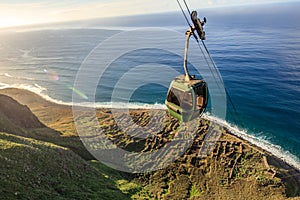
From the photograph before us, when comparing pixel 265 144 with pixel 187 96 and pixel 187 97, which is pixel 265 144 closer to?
pixel 187 97

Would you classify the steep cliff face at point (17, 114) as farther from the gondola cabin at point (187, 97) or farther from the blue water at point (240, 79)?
the gondola cabin at point (187, 97)

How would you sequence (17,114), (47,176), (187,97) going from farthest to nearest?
(17,114), (47,176), (187,97)

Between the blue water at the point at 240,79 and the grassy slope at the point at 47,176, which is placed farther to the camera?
the blue water at the point at 240,79

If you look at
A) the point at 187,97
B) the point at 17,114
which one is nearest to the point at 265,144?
the point at 187,97

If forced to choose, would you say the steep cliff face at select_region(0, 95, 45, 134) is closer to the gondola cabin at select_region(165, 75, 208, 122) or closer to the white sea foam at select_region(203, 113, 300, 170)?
the gondola cabin at select_region(165, 75, 208, 122)

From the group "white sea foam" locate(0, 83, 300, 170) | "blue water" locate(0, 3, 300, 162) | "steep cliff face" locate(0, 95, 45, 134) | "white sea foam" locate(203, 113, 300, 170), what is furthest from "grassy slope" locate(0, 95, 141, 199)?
"blue water" locate(0, 3, 300, 162)

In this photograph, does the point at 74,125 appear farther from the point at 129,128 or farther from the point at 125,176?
the point at 125,176

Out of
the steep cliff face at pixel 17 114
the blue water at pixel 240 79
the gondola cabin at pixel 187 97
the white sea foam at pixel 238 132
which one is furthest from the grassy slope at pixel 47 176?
the blue water at pixel 240 79

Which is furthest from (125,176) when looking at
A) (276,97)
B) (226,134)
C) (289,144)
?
A: (276,97)
